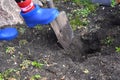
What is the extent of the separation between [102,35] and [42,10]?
3.24 feet

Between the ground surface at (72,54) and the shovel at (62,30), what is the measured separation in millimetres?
78

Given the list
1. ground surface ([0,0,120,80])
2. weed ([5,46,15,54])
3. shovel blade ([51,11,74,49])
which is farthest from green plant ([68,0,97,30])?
weed ([5,46,15,54])

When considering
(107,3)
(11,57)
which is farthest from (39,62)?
(107,3)

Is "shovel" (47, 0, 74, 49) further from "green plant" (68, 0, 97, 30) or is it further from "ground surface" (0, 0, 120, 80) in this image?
"green plant" (68, 0, 97, 30)

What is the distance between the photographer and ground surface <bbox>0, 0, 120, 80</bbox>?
336 centimetres

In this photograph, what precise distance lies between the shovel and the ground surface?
3.1 inches

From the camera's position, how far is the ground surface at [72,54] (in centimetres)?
336

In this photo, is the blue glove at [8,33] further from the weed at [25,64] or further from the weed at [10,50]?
the weed at [25,64]

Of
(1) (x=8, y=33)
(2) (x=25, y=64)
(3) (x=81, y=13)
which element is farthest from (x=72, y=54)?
(3) (x=81, y=13)

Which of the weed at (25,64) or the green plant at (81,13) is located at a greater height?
the weed at (25,64)

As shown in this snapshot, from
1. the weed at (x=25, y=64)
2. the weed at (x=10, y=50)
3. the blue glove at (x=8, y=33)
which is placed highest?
the blue glove at (x=8, y=33)

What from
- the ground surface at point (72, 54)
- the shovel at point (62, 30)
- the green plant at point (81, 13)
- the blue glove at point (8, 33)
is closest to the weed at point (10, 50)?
the ground surface at point (72, 54)

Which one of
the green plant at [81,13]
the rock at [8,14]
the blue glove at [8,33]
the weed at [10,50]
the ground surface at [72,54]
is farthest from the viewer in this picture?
the green plant at [81,13]

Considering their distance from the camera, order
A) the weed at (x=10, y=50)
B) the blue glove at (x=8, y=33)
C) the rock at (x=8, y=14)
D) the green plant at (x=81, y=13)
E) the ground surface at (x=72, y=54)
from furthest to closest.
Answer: the green plant at (x=81, y=13) < the rock at (x=8, y=14) < the blue glove at (x=8, y=33) < the weed at (x=10, y=50) < the ground surface at (x=72, y=54)
